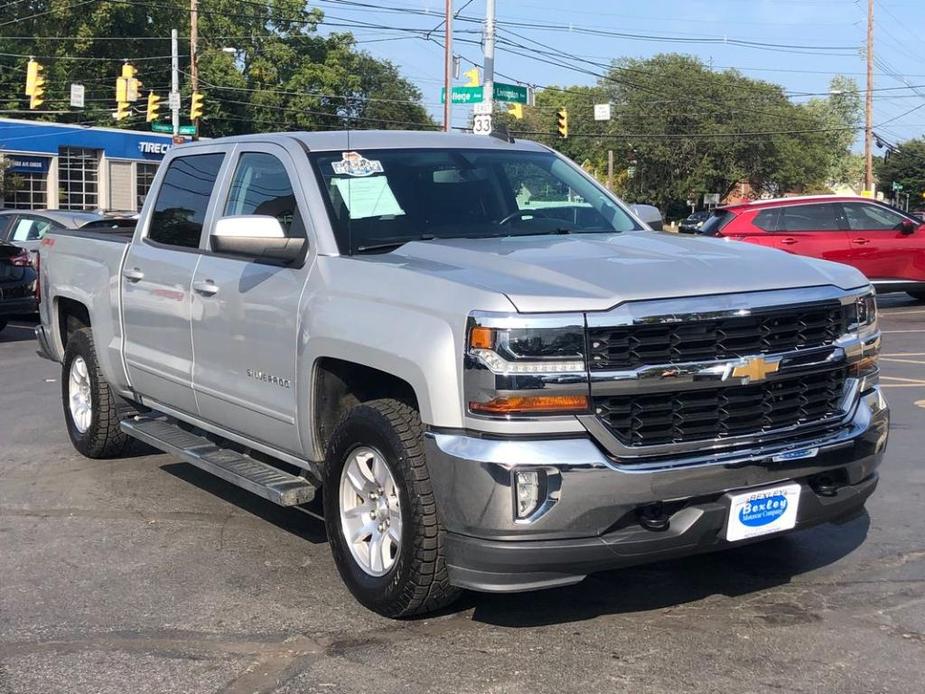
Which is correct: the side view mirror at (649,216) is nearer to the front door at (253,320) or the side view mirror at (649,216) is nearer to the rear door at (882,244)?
the front door at (253,320)

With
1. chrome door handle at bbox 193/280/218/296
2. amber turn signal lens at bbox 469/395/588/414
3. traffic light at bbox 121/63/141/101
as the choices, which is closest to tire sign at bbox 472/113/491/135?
traffic light at bbox 121/63/141/101

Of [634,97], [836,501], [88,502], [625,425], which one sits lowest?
[88,502]

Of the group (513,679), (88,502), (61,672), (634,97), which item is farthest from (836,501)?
(634,97)

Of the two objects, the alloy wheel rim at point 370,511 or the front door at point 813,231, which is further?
the front door at point 813,231

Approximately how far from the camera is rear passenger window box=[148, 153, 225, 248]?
6.27m

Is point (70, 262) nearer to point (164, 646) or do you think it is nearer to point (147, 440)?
point (147, 440)

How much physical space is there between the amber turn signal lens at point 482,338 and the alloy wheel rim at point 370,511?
0.70 meters

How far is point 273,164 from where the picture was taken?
5.70 meters

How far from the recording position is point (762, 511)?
14.0 ft

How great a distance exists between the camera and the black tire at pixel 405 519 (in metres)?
4.24

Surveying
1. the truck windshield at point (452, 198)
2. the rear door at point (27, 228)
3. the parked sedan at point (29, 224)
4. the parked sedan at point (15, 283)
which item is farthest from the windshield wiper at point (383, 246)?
the rear door at point (27, 228)

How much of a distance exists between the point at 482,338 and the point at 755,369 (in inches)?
40.5

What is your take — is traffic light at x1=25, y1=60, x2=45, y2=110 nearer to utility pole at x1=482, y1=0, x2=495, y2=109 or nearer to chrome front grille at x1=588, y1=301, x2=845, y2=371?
utility pole at x1=482, y1=0, x2=495, y2=109

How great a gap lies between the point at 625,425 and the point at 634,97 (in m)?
68.7
